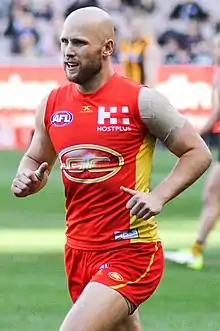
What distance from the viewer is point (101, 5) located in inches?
1104

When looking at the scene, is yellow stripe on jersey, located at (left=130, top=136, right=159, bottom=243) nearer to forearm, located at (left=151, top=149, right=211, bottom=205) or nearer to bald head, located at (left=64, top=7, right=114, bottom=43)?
forearm, located at (left=151, top=149, right=211, bottom=205)

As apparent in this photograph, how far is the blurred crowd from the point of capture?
85.9 feet

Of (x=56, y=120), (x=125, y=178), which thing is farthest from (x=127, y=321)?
(x=56, y=120)

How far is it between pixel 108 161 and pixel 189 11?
2220 cm

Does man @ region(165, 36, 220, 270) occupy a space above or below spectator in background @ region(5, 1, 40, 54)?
above

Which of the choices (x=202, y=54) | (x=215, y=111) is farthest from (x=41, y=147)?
(x=202, y=54)

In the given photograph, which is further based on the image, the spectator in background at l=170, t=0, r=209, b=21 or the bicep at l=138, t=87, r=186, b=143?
Result: the spectator in background at l=170, t=0, r=209, b=21

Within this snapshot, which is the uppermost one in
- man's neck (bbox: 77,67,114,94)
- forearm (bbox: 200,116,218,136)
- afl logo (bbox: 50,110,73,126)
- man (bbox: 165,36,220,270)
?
man's neck (bbox: 77,67,114,94)

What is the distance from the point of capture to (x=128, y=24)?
27516mm

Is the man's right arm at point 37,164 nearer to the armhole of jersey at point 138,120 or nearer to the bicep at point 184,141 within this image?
the armhole of jersey at point 138,120

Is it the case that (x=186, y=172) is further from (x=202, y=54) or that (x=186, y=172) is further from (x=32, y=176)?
(x=202, y=54)

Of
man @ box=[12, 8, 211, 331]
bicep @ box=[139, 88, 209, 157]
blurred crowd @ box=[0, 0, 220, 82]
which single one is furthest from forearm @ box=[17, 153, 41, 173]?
blurred crowd @ box=[0, 0, 220, 82]

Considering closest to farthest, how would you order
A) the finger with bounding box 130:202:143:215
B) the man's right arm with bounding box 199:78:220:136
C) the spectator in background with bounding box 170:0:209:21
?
the finger with bounding box 130:202:143:215
the man's right arm with bounding box 199:78:220:136
the spectator in background with bounding box 170:0:209:21

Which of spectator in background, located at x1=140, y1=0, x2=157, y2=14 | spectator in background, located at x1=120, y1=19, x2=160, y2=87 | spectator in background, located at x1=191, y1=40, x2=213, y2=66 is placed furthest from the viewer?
spectator in background, located at x1=140, y1=0, x2=157, y2=14
